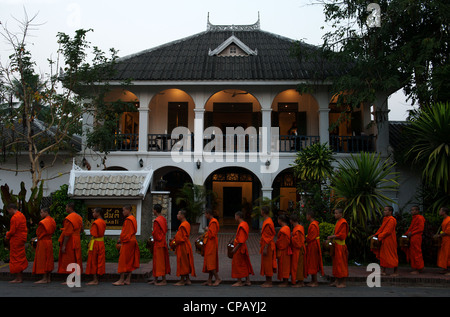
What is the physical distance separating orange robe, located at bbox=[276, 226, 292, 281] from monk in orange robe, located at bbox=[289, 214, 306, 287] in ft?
0.27

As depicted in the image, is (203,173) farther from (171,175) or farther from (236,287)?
(236,287)

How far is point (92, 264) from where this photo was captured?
7.86 meters

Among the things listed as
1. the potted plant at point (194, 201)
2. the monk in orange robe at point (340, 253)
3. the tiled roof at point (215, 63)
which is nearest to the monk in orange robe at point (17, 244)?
the monk in orange robe at point (340, 253)

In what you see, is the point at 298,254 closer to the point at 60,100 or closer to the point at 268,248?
the point at 268,248

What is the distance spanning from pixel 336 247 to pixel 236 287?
213 cm

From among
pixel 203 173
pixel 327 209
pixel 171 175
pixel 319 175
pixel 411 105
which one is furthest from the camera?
pixel 171 175

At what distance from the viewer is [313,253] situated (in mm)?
7938

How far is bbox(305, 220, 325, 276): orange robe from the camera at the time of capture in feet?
26.0

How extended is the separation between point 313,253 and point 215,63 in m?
11.2

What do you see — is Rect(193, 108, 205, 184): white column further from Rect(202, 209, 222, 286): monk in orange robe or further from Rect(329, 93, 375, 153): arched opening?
Rect(202, 209, 222, 286): monk in orange robe

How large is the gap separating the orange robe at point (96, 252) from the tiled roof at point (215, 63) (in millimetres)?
8653

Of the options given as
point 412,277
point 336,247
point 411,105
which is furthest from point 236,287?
point 411,105

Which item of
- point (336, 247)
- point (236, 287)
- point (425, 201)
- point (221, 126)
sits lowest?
point (236, 287)

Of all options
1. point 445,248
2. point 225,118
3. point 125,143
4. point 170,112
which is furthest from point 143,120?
point 445,248
